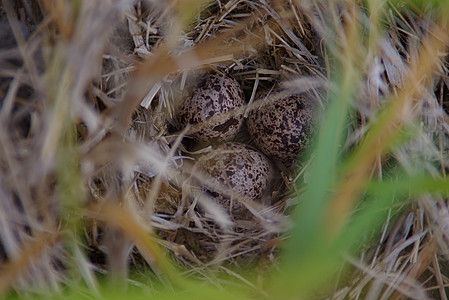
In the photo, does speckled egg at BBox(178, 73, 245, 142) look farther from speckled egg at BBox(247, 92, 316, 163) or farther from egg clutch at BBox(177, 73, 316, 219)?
speckled egg at BBox(247, 92, 316, 163)

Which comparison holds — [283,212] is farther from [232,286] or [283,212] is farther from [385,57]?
[385,57]

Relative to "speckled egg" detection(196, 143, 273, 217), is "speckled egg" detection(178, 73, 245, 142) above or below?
above

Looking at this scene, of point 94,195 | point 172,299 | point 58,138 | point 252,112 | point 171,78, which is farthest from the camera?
point 252,112

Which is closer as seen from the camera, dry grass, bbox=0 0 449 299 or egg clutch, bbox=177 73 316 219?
dry grass, bbox=0 0 449 299

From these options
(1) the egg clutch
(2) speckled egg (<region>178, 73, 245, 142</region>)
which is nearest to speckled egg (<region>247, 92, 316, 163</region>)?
(1) the egg clutch

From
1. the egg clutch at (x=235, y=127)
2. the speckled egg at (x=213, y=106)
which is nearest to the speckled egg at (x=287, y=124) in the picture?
the egg clutch at (x=235, y=127)

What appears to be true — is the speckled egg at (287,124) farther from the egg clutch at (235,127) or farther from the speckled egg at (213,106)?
the speckled egg at (213,106)

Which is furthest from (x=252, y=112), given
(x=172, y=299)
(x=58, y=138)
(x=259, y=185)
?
(x=172, y=299)
